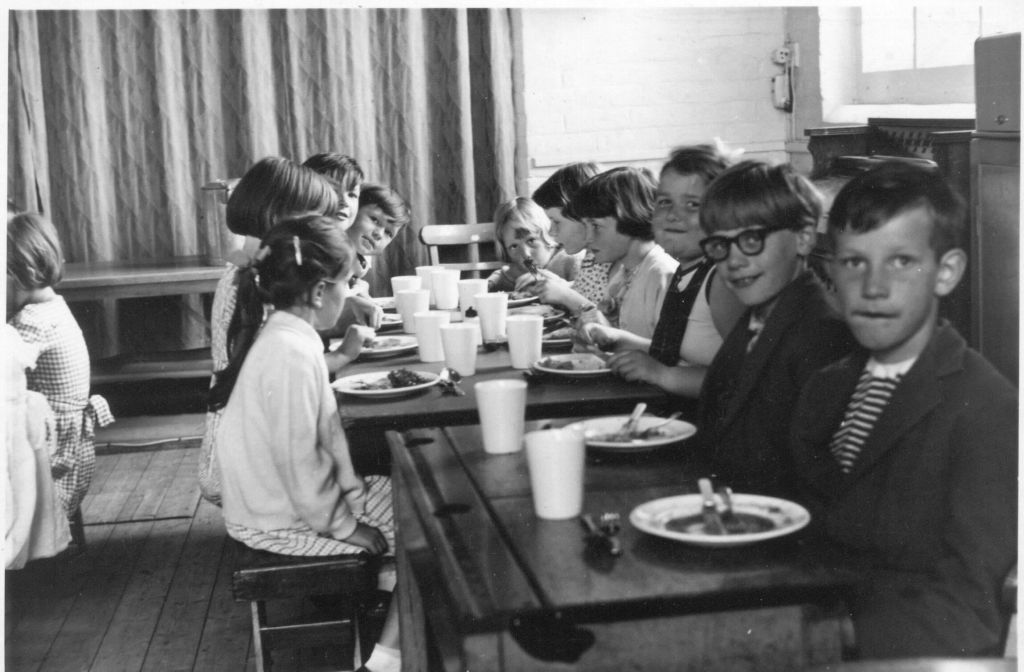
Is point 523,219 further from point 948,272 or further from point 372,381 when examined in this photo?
point 948,272

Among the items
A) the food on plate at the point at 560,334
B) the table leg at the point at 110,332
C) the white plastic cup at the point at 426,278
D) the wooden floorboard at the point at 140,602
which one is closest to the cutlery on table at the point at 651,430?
the wooden floorboard at the point at 140,602

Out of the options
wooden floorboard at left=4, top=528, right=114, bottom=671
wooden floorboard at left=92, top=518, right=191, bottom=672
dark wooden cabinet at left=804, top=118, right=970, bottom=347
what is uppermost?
dark wooden cabinet at left=804, top=118, right=970, bottom=347

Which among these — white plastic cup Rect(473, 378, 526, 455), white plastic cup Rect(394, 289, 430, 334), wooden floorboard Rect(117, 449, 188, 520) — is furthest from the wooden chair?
white plastic cup Rect(473, 378, 526, 455)

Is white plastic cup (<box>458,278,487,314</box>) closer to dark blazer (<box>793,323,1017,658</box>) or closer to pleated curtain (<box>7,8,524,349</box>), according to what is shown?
pleated curtain (<box>7,8,524,349</box>)

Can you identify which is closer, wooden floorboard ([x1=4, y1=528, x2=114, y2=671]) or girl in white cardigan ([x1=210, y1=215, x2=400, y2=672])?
girl in white cardigan ([x1=210, y1=215, x2=400, y2=672])

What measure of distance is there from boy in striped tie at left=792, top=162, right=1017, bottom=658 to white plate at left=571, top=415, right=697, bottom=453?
0.53 ft

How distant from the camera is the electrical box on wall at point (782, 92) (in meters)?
4.08

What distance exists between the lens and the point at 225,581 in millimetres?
2887

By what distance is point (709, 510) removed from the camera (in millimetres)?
1265

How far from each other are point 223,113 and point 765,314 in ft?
9.97

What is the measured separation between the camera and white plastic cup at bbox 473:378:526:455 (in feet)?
5.20

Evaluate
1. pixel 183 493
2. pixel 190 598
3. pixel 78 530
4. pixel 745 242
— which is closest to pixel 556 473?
pixel 745 242

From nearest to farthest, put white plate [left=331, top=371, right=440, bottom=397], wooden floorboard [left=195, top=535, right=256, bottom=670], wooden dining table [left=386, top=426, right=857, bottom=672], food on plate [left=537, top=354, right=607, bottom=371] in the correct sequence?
wooden dining table [left=386, top=426, right=857, bottom=672] → white plate [left=331, top=371, right=440, bottom=397] → food on plate [left=537, top=354, right=607, bottom=371] → wooden floorboard [left=195, top=535, right=256, bottom=670]

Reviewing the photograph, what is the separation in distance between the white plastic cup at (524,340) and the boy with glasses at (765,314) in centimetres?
51
